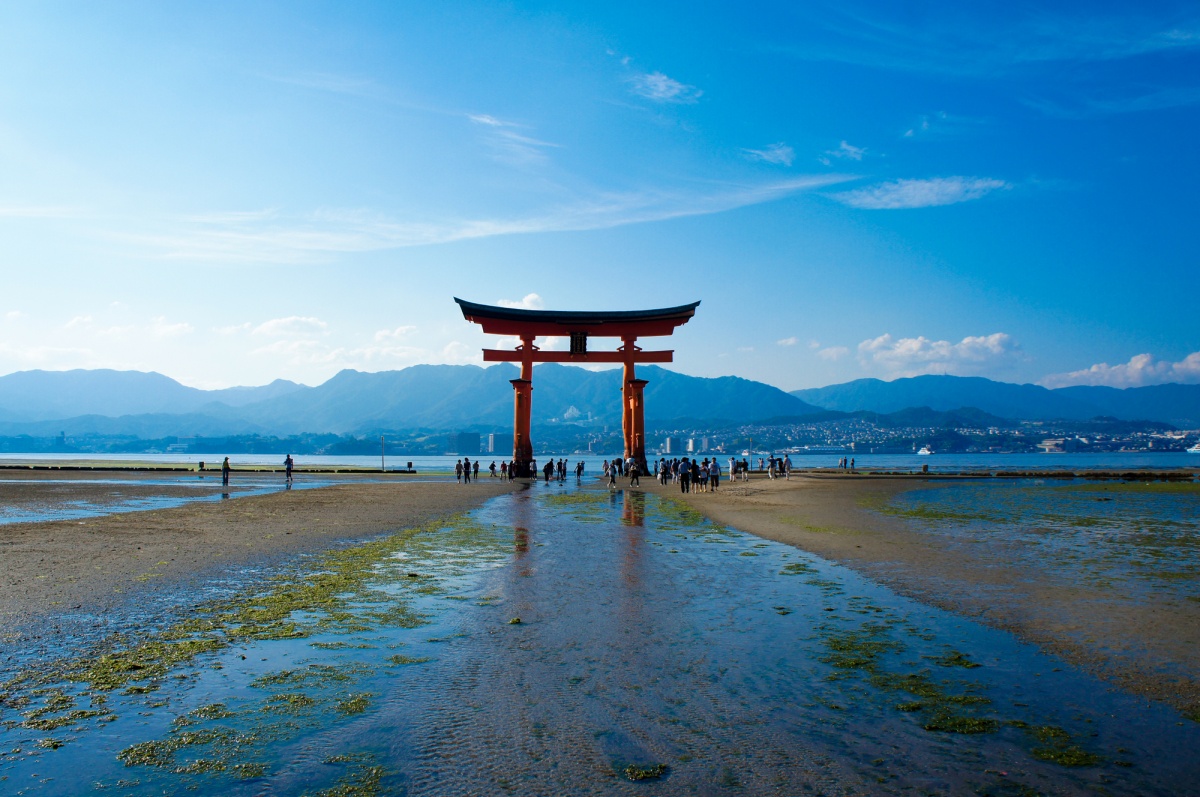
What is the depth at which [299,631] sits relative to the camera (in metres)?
7.65

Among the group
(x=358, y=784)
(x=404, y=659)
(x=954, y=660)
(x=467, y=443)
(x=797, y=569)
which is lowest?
(x=467, y=443)

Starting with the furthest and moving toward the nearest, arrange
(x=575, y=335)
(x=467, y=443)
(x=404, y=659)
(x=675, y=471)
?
1. (x=467, y=443)
2. (x=575, y=335)
3. (x=675, y=471)
4. (x=404, y=659)

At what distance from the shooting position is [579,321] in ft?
152

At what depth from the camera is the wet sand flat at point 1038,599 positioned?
258 inches

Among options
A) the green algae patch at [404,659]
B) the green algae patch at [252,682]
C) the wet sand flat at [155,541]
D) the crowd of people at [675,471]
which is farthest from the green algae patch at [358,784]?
the crowd of people at [675,471]

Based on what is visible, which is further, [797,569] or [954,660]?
[797,569]

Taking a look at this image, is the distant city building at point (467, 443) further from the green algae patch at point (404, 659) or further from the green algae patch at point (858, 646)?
the green algae patch at point (404, 659)

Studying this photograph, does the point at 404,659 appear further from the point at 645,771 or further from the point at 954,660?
the point at 954,660

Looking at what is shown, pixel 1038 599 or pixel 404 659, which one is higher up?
pixel 404 659

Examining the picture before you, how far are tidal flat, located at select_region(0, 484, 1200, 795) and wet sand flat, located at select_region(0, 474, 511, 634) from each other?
2.06 m

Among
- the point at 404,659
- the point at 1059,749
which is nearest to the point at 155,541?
the point at 404,659

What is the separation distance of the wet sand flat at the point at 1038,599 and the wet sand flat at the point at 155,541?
1076 centimetres

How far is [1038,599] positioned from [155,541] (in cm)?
1588

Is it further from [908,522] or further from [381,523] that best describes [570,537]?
[908,522]
